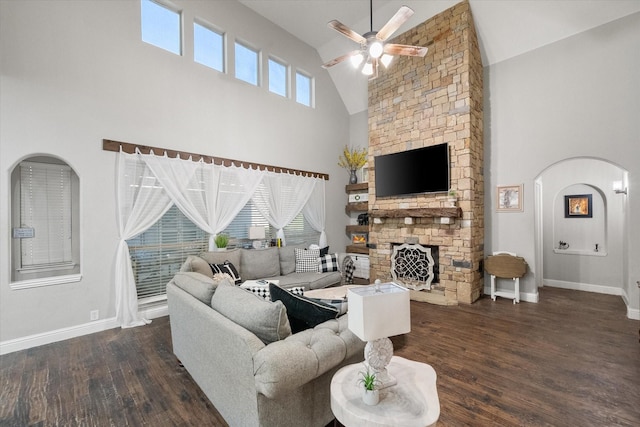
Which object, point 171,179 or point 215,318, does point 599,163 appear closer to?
point 215,318

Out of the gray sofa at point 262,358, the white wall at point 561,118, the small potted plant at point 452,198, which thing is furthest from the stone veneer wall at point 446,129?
the gray sofa at point 262,358

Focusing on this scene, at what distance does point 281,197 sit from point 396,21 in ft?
11.8

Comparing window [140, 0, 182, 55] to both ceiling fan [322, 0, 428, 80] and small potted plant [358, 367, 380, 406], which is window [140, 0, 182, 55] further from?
small potted plant [358, 367, 380, 406]

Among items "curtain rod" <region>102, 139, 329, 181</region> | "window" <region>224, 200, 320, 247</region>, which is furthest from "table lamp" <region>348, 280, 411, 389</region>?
"window" <region>224, 200, 320, 247</region>

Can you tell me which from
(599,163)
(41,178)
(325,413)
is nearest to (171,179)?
(41,178)

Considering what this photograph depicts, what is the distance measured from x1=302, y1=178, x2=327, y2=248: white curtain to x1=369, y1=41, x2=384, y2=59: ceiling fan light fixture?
11.0ft

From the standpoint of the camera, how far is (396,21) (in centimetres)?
284

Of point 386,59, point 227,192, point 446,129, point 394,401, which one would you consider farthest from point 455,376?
point 227,192

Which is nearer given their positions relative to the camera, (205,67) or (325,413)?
(325,413)

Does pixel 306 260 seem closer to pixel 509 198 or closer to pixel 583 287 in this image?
pixel 509 198

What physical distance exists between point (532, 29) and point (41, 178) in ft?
23.9

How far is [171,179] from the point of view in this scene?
13.5 ft

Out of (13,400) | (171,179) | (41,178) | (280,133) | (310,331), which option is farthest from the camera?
(280,133)

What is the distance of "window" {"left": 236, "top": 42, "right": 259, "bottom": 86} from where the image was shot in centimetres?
514
